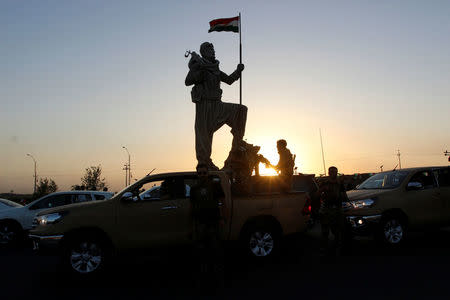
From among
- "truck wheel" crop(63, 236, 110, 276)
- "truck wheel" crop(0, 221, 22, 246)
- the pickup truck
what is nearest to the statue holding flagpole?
the pickup truck

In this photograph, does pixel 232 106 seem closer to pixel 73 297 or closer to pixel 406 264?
pixel 406 264

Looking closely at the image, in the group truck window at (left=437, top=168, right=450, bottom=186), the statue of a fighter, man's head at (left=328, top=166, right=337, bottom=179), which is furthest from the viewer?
the statue of a fighter

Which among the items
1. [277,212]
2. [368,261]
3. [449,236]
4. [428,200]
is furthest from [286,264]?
[449,236]

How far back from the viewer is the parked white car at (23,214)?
13.1 metres

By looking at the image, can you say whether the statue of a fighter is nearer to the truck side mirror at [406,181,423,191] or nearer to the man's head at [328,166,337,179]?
the man's head at [328,166,337,179]

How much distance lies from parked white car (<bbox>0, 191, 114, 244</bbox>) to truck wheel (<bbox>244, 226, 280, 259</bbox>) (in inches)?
271

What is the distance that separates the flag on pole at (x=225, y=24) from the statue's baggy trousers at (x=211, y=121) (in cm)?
290

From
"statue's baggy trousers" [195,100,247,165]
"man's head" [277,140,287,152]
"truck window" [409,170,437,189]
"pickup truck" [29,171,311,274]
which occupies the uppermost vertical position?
"statue's baggy trousers" [195,100,247,165]

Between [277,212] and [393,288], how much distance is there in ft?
9.72

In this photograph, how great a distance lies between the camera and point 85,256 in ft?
25.2

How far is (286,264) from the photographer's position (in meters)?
8.57

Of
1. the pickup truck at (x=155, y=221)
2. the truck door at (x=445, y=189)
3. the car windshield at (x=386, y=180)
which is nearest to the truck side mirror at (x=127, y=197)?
the pickup truck at (x=155, y=221)

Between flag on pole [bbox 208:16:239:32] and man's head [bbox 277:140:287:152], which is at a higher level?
flag on pole [bbox 208:16:239:32]

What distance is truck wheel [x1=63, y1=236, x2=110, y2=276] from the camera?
7.60 m
